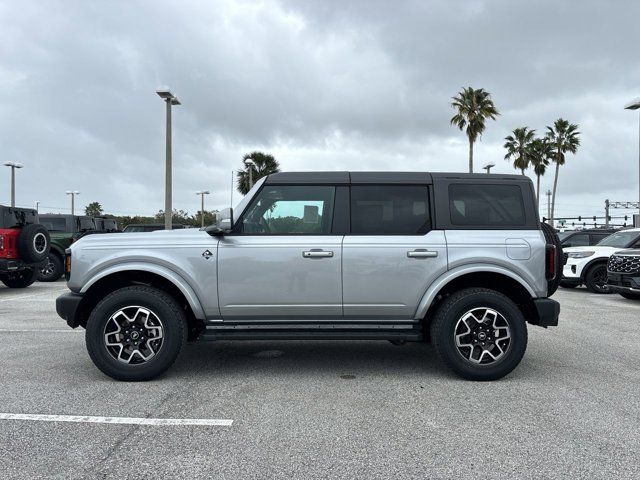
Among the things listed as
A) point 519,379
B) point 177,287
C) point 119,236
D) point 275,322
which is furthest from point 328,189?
point 519,379

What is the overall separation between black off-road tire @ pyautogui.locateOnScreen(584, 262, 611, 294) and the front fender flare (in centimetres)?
1115

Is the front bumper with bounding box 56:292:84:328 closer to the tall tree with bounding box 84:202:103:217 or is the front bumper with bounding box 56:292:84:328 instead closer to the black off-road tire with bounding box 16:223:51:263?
the black off-road tire with bounding box 16:223:51:263

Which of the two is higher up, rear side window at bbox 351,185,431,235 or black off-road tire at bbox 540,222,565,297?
rear side window at bbox 351,185,431,235

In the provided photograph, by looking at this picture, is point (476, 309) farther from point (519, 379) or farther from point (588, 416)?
point (588, 416)

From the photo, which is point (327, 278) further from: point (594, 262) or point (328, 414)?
point (594, 262)

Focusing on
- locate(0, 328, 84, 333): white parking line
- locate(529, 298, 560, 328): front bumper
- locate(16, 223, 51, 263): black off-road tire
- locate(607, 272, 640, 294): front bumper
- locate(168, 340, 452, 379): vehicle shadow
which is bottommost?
locate(0, 328, 84, 333): white parking line

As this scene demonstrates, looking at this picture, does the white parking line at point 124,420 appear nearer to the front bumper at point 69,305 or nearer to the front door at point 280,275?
the front bumper at point 69,305

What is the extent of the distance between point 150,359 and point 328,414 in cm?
177

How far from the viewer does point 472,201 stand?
484 cm

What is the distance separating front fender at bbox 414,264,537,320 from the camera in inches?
182

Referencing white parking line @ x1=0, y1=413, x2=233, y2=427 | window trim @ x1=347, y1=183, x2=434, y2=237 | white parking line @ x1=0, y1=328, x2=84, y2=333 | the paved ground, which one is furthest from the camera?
white parking line @ x1=0, y1=328, x2=84, y2=333

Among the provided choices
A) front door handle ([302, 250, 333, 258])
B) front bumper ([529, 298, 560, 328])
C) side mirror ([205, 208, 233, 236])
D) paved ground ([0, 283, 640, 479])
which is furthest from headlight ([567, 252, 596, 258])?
side mirror ([205, 208, 233, 236])

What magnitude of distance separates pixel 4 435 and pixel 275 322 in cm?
219

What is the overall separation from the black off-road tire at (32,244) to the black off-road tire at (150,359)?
7960 mm
